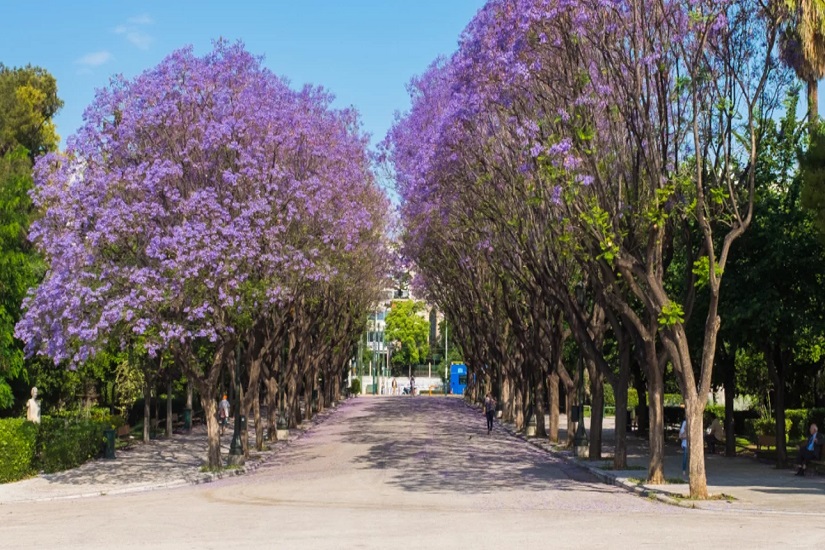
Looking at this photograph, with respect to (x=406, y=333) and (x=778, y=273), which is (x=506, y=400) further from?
(x=406, y=333)

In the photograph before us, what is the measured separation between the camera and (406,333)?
15275 cm

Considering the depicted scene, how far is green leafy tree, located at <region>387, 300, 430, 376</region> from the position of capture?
152m

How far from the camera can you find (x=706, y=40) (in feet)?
70.8

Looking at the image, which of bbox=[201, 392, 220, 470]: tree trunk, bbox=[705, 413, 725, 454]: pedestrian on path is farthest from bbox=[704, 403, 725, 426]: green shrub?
bbox=[201, 392, 220, 470]: tree trunk

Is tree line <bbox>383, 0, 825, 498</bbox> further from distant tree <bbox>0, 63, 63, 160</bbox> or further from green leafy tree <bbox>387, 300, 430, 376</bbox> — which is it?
green leafy tree <bbox>387, 300, 430, 376</bbox>

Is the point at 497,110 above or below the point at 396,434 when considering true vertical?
above

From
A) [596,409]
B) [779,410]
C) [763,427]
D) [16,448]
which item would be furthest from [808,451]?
[16,448]

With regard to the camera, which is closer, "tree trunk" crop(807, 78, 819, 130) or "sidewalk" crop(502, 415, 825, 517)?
"sidewalk" crop(502, 415, 825, 517)

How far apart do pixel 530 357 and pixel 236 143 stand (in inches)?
797

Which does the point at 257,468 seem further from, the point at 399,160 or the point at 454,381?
the point at 454,381

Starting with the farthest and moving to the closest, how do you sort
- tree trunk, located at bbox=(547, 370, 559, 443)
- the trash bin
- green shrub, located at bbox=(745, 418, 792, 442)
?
1. tree trunk, located at bbox=(547, 370, 559, 443)
2. green shrub, located at bbox=(745, 418, 792, 442)
3. the trash bin

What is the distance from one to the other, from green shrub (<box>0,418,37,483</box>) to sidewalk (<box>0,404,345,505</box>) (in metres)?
0.28

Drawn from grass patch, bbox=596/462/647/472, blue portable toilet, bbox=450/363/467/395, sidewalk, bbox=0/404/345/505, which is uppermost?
blue portable toilet, bbox=450/363/467/395

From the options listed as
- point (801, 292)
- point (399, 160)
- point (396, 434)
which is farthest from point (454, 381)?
point (801, 292)
